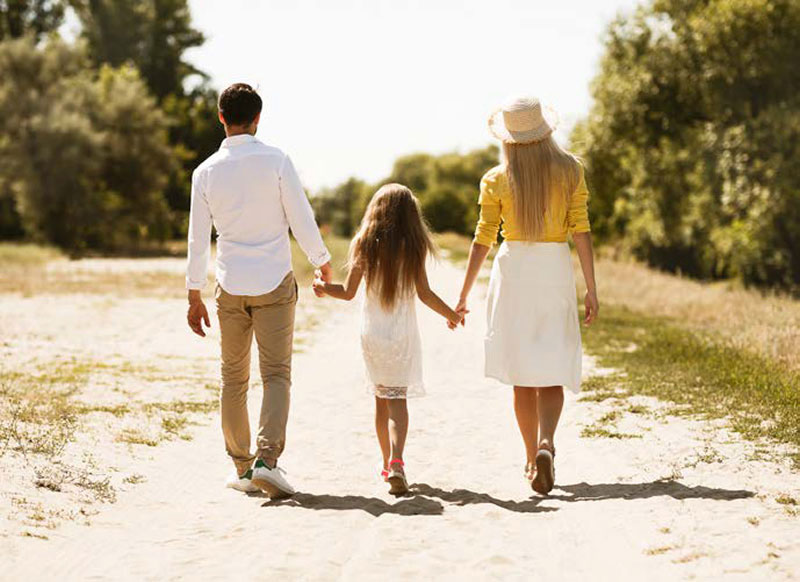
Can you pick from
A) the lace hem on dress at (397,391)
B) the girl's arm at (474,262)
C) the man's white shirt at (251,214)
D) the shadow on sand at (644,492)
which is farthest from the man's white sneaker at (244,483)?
the shadow on sand at (644,492)

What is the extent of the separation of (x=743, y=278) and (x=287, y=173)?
2924 cm

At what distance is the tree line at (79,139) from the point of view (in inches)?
1809

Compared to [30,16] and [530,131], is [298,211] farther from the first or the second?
[30,16]

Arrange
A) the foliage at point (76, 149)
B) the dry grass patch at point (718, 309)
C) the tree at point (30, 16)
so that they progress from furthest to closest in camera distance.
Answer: the tree at point (30, 16), the foliage at point (76, 149), the dry grass patch at point (718, 309)

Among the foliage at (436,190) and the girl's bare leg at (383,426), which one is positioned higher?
the foliage at (436,190)

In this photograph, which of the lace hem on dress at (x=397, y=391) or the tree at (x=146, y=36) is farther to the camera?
the tree at (x=146, y=36)

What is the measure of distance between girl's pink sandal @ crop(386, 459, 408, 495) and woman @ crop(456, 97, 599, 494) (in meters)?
0.82

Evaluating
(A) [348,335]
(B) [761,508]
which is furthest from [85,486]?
(A) [348,335]

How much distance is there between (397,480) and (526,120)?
2.42 metres

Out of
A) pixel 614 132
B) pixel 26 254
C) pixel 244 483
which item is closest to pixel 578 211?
pixel 244 483

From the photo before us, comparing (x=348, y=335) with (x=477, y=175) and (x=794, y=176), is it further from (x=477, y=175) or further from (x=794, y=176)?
(x=477, y=175)

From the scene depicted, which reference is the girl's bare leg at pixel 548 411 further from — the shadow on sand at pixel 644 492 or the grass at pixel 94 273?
the grass at pixel 94 273

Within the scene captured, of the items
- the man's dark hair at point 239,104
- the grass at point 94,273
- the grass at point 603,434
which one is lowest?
the grass at point 94,273

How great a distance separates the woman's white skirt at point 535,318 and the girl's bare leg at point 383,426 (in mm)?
750
